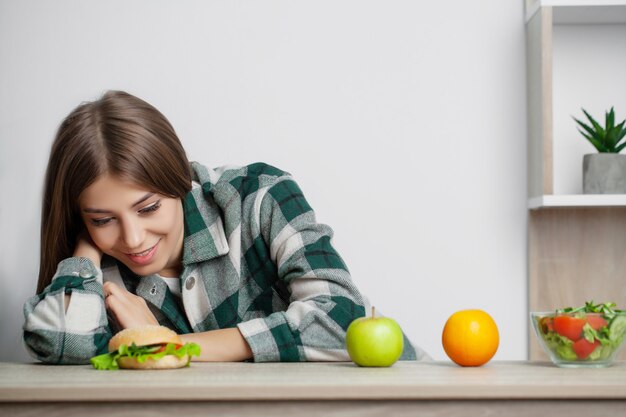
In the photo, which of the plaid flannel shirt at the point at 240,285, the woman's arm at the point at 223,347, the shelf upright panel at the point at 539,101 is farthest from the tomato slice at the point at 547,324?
the shelf upright panel at the point at 539,101

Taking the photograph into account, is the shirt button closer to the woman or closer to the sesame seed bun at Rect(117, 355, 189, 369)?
the woman

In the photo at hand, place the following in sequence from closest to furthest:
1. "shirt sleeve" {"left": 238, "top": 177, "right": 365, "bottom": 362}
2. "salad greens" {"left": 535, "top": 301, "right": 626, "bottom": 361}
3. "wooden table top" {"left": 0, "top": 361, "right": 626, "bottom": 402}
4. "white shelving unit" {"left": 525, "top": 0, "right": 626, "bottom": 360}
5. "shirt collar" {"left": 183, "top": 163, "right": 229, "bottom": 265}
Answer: "wooden table top" {"left": 0, "top": 361, "right": 626, "bottom": 402}, "salad greens" {"left": 535, "top": 301, "right": 626, "bottom": 361}, "shirt sleeve" {"left": 238, "top": 177, "right": 365, "bottom": 362}, "shirt collar" {"left": 183, "top": 163, "right": 229, "bottom": 265}, "white shelving unit" {"left": 525, "top": 0, "right": 626, "bottom": 360}

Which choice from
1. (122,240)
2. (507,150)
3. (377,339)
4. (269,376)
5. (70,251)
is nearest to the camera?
(269,376)

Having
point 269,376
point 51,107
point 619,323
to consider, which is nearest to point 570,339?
point 619,323

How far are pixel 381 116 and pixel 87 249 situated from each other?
29.9 inches

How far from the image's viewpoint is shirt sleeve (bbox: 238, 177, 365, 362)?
135 cm

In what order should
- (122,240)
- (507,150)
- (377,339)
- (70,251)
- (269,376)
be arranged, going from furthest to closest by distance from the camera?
1. (507,150)
2. (70,251)
3. (122,240)
4. (377,339)
5. (269,376)

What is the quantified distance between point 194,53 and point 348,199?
500 millimetres

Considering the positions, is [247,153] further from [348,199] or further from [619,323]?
[619,323]

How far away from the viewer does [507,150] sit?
1.93 meters

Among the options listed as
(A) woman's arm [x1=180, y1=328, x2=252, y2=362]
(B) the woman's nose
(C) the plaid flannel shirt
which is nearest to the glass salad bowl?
(C) the plaid flannel shirt

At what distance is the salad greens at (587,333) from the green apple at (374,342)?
9.1 inches

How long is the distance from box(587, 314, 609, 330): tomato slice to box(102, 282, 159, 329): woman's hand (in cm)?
74

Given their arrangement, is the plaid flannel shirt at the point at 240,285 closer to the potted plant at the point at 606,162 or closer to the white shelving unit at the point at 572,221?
the white shelving unit at the point at 572,221
